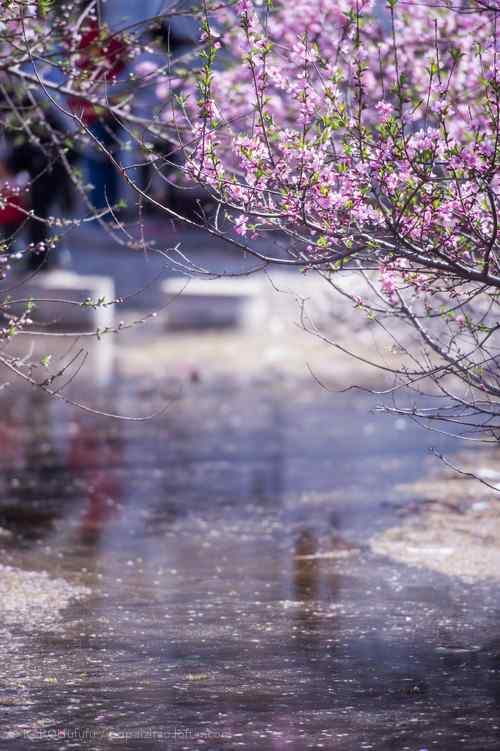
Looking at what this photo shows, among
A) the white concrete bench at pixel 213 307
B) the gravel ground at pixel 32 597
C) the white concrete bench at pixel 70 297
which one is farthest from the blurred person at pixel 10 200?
the white concrete bench at pixel 213 307

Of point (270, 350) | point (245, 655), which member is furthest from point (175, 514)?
point (270, 350)

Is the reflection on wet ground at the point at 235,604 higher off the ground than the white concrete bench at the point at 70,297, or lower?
lower

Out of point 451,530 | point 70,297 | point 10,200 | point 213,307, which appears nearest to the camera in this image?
point 451,530

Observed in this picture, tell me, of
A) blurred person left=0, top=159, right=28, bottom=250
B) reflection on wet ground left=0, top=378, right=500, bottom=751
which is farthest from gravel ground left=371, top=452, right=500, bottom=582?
blurred person left=0, top=159, right=28, bottom=250

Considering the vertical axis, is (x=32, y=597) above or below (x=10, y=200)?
below

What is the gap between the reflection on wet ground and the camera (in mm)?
6887

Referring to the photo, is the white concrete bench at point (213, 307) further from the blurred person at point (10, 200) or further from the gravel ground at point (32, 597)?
the gravel ground at point (32, 597)

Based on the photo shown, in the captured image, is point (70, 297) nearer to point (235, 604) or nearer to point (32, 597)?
point (32, 597)

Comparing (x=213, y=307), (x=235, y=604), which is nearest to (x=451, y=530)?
(x=235, y=604)

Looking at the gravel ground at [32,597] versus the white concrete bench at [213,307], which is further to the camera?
the white concrete bench at [213,307]

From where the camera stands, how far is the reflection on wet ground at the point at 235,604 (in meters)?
6.89

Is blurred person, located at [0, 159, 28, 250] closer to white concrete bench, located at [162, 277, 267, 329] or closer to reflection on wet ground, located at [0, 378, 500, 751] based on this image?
reflection on wet ground, located at [0, 378, 500, 751]

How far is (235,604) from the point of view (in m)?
9.28

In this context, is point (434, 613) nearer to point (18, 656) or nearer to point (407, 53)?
point (18, 656)
